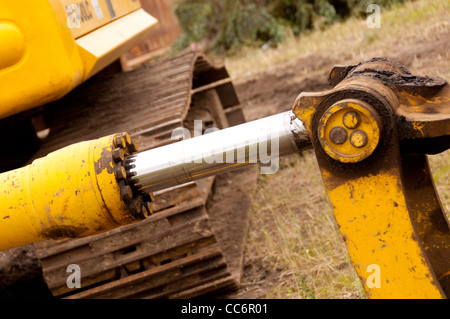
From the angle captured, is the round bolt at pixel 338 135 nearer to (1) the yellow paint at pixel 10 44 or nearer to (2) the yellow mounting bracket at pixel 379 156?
(2) the yellow mounting bracket at pixel 379 156

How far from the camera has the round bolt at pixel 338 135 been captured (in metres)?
1.39

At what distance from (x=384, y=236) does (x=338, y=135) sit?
263 millimetres

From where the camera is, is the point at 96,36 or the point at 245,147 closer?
the point at 245,147

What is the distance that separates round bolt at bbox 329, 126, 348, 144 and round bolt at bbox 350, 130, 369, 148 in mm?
18

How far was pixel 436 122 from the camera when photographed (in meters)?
1.37

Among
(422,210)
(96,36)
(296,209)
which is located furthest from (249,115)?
(422,210)

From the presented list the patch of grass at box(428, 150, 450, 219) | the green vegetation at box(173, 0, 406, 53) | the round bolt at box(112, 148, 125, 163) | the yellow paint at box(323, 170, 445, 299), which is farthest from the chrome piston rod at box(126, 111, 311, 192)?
the green vegetation at box(173, 0, 406, 53)

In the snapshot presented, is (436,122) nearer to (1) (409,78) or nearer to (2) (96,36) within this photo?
(1) (409,78)

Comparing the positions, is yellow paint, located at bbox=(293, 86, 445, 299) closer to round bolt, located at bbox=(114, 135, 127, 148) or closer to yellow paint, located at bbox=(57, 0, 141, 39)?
round bolt, located at bbox=(114, 135, 127, 148)

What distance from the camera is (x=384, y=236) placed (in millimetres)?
1438

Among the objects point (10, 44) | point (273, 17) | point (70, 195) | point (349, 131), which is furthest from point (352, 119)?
point (273, 17)

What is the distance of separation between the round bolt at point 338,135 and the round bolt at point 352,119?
2 cm

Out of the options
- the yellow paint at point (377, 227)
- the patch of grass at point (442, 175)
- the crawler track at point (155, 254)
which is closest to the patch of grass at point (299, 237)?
the crawler track at point (155, 254)

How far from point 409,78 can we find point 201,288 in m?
1.65
